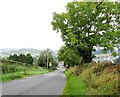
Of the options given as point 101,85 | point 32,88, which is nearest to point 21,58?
point 32,88

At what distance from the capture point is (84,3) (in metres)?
39.5

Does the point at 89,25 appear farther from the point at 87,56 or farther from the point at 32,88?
the point at 32,88

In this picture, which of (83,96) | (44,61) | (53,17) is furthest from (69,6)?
(44,61)

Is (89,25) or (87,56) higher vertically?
(89,25)

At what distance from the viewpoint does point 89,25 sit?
1620 inches

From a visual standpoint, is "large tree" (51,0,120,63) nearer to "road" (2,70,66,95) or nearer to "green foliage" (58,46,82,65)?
"green foliage" (58,46,82,65)

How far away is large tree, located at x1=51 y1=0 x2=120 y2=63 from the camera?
131 feet

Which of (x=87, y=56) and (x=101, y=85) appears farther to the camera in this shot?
(x=87, y=56)

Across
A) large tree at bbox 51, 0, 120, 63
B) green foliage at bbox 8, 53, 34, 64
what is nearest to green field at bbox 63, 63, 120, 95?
large tree at bbox 51, 0, 120, 63

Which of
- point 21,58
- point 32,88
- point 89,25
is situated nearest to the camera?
point 32,88

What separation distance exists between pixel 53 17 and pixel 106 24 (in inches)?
321

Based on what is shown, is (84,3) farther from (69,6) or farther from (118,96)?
(118,96)

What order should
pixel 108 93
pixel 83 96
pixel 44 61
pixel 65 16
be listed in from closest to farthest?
pixel 108 93 < pixel 83 96 < pixel 65 16 < pixel 44 61

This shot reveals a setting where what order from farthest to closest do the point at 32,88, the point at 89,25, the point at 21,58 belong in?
the point at 21,58
the point at 89,25
the point at 32,88
